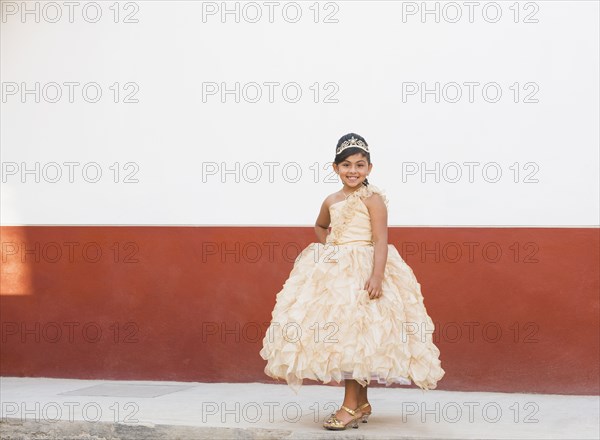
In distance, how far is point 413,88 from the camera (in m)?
6.80

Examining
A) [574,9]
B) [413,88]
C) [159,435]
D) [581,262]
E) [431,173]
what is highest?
[574,9]

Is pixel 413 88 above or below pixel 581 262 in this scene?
above

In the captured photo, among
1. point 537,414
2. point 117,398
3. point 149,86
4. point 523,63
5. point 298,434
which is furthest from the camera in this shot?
point 149,86

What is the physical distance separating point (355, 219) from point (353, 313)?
0.57 meters

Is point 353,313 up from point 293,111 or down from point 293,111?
down

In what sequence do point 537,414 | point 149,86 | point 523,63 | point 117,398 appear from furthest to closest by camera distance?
point 149,86 < point 523,63 < point 117,398 < point 537,414

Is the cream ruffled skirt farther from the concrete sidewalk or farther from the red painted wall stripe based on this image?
the red painted wall stripe

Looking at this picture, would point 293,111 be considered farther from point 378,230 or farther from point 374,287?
point 374,287

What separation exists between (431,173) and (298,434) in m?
2.38

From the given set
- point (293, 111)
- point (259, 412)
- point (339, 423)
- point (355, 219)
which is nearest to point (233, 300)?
point (259, 412)

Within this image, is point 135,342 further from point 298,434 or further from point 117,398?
point 298,434

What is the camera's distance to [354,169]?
210 inches

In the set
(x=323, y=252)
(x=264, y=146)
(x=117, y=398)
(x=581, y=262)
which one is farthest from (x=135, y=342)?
(x=581, y=262)

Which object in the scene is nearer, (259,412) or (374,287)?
(374,287)
